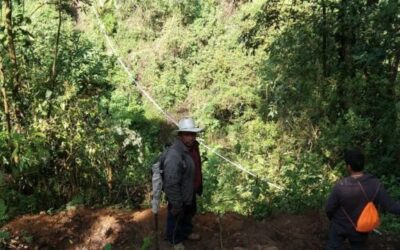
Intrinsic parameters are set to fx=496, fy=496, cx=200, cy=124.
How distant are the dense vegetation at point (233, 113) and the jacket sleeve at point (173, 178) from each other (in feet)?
7.08

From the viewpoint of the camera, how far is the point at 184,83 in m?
18.5

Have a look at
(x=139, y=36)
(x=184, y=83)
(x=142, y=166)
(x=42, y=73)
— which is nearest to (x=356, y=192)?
(x=142, y=166)

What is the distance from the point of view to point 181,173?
5.49m

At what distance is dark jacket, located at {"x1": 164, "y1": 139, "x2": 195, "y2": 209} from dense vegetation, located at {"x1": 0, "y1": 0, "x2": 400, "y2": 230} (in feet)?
6.70

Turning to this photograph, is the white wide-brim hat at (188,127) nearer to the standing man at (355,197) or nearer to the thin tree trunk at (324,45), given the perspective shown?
the standing man at (355,197)

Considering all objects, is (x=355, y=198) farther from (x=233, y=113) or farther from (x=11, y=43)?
(x=233, y=113)

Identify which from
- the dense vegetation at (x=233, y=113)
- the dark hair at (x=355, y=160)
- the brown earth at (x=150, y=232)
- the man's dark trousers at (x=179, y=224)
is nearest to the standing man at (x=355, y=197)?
the dark hair at (x=355, y=160)

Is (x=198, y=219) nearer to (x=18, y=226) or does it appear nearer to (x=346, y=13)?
(x=18, y=226)

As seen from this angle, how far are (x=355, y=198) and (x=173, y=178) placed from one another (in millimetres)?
1899

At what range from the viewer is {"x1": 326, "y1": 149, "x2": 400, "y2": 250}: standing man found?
4.86 m

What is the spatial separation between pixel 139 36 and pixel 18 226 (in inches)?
629

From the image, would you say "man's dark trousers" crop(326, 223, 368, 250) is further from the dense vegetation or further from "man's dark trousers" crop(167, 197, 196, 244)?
the dense vegetation

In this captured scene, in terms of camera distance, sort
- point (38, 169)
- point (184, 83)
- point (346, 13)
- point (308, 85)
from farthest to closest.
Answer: point (184, 83), point (308, 85), point (346, 13), point (38, 169)

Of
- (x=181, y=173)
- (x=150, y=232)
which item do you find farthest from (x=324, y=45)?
(x=181, y=173)
